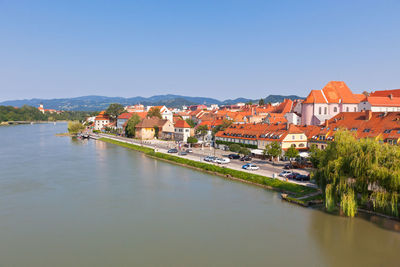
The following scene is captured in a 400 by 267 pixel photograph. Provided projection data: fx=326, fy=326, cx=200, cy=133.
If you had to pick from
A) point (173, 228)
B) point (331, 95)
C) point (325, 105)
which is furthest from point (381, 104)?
point (173, 228)

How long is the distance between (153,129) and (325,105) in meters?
32.9

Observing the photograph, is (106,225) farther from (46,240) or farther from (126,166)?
(126,166)

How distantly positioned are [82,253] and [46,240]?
106 inches

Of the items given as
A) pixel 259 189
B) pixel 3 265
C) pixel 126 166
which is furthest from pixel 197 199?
pixel 126 166

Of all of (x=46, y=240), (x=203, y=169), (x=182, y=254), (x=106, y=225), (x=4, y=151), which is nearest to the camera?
(x=182, y=254)

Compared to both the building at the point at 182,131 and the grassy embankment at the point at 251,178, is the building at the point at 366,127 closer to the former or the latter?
the grassy embankment at the point at 251,178

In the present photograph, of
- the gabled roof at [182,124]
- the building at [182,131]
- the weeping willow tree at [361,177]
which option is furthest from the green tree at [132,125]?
the weeping willow tree at [361,177]

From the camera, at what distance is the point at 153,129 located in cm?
6594

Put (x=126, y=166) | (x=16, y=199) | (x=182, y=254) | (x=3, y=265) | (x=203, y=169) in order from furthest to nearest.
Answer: (x=126, y=166)
(x=203, y=169)
(x=16, y=199)
(x=182, y=254)
(x=3, y=265)

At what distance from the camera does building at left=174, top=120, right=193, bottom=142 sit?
58353 mm

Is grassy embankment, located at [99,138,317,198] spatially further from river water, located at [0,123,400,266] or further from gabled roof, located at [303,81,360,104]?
gabled roof, located at [303,81,360,104]

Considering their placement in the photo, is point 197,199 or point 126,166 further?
point 126,166

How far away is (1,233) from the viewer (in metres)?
17.4

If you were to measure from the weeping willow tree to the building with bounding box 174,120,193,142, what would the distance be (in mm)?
39433
